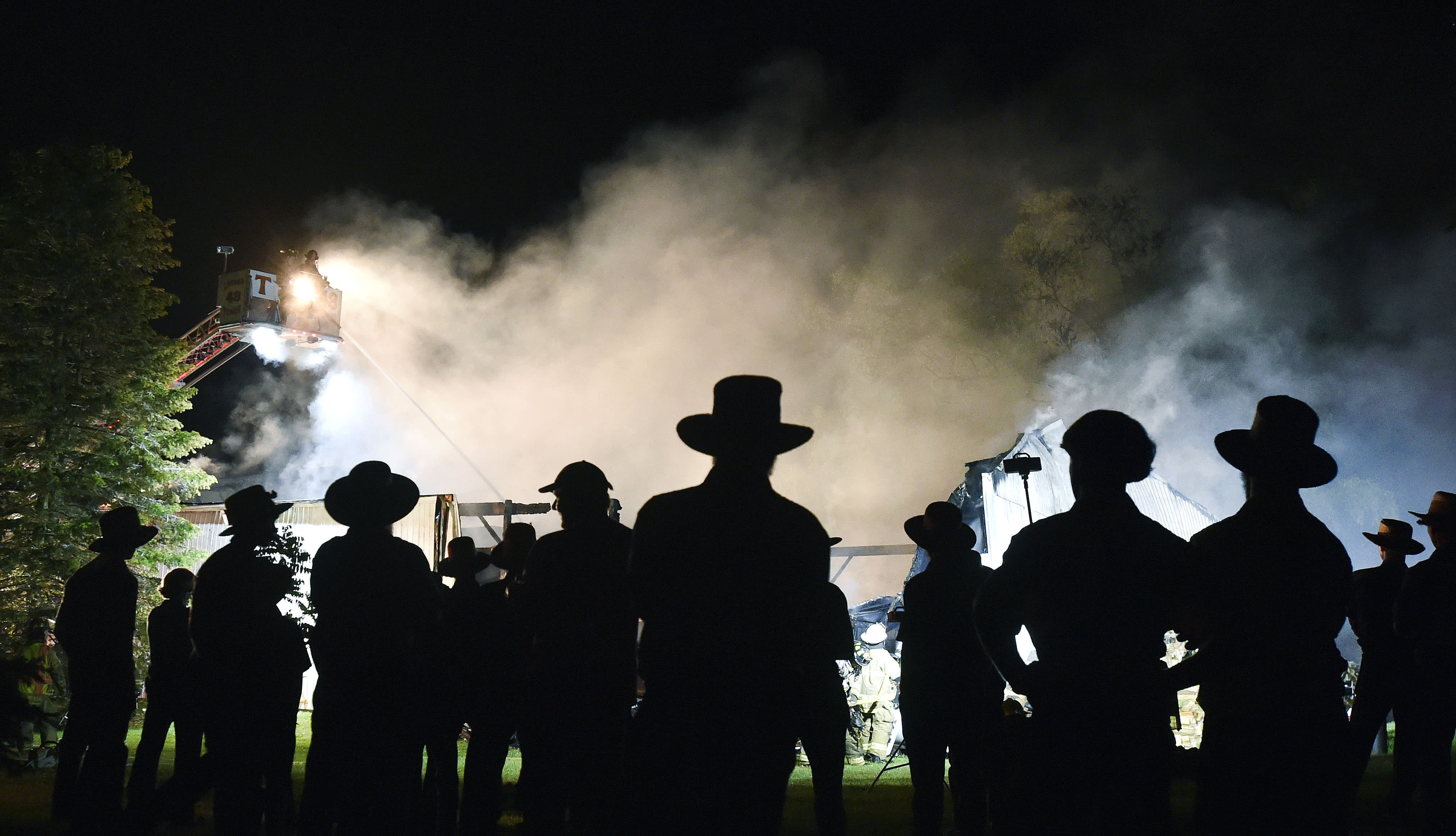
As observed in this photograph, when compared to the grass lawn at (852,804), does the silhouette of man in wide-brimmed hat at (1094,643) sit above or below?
above

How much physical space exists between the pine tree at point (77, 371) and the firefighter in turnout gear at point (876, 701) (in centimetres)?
Answer: 1272

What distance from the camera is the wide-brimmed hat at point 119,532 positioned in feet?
18.5

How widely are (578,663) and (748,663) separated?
1.50 meters

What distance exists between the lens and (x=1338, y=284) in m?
18.0

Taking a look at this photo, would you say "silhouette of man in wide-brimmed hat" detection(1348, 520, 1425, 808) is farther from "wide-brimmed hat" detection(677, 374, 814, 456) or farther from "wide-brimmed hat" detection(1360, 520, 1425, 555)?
"wide-brimmed hat" detection(677, 374, 814, 456)

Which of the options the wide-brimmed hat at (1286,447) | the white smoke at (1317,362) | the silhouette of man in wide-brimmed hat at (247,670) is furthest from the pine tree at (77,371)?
the white smoke at (1317,362)

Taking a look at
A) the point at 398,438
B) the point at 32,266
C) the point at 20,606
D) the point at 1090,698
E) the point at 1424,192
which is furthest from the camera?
the point at 398,438

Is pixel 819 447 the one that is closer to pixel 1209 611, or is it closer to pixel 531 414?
pixel 531 414

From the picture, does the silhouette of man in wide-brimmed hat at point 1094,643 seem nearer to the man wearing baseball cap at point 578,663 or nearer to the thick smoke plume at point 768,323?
the man wearing baseball cap at point 578,663

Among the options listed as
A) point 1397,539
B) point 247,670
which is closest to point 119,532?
point 247,670

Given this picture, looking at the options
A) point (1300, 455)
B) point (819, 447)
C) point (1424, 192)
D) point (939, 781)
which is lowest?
point (939, 781)

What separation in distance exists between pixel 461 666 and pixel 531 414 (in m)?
23.6

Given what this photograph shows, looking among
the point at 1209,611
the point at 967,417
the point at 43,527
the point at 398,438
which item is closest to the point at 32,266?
the point at 43,527

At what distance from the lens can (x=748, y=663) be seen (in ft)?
7.95
